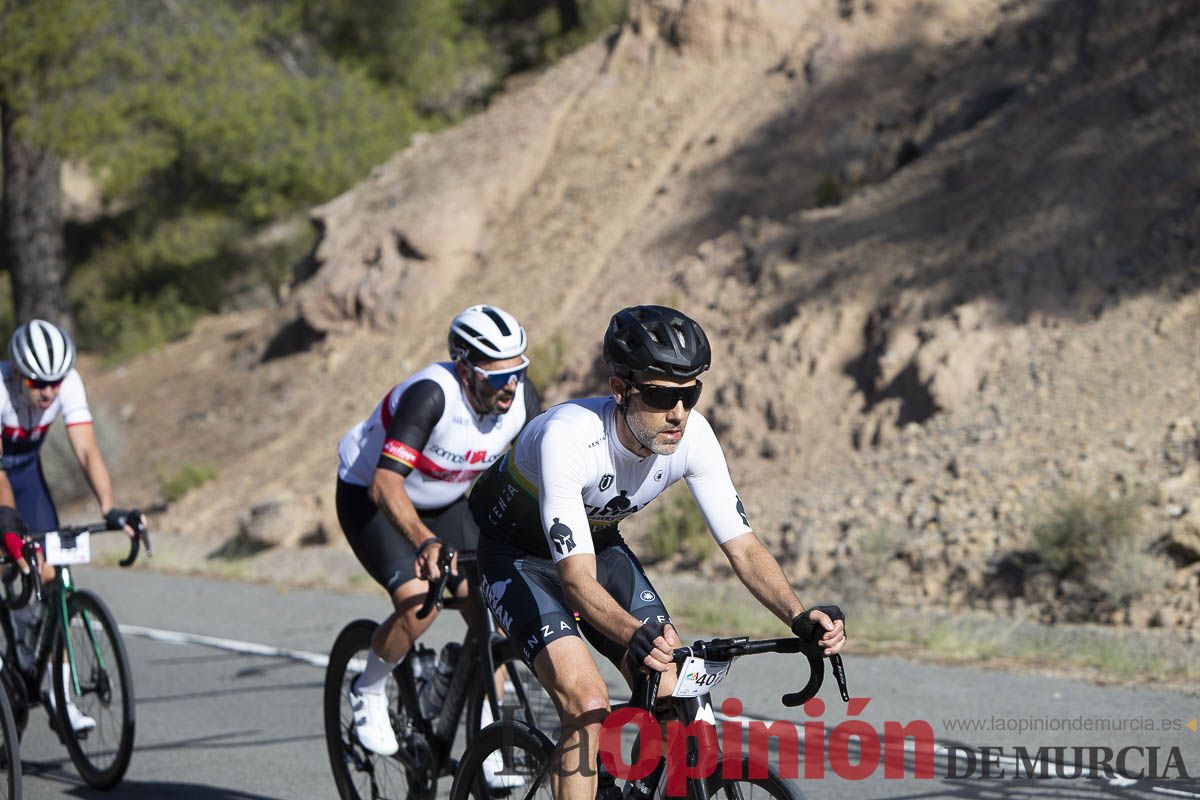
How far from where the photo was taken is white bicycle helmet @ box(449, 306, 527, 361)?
5379mm

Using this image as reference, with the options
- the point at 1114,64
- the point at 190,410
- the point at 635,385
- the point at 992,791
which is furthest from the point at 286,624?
the point at 190,410

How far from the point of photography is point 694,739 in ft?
12.5

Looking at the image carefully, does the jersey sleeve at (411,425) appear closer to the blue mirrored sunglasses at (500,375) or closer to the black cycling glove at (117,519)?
the blue mirrored sunglasses at (500,375)

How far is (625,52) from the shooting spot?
22078 mm

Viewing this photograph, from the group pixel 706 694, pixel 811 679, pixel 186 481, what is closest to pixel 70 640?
pixel 706 694

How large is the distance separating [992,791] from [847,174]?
11860 millimetres

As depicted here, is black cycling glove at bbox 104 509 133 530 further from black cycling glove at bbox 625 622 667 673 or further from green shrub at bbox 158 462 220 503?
green shrub at bbox 158 462 220 503

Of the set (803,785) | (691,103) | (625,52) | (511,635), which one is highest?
(625,52)

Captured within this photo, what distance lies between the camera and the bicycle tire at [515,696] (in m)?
5.09

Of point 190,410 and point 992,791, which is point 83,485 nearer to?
point 190,410

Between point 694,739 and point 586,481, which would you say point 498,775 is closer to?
point 694,739

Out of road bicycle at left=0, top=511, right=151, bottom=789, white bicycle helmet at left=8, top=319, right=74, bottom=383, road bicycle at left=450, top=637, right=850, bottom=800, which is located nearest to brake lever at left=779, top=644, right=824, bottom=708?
road bicycle at left=450, top=637, right=850, bottom=800

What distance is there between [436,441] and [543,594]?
1.54 meters

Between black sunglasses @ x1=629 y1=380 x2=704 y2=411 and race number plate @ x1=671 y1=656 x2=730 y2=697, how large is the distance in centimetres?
77
